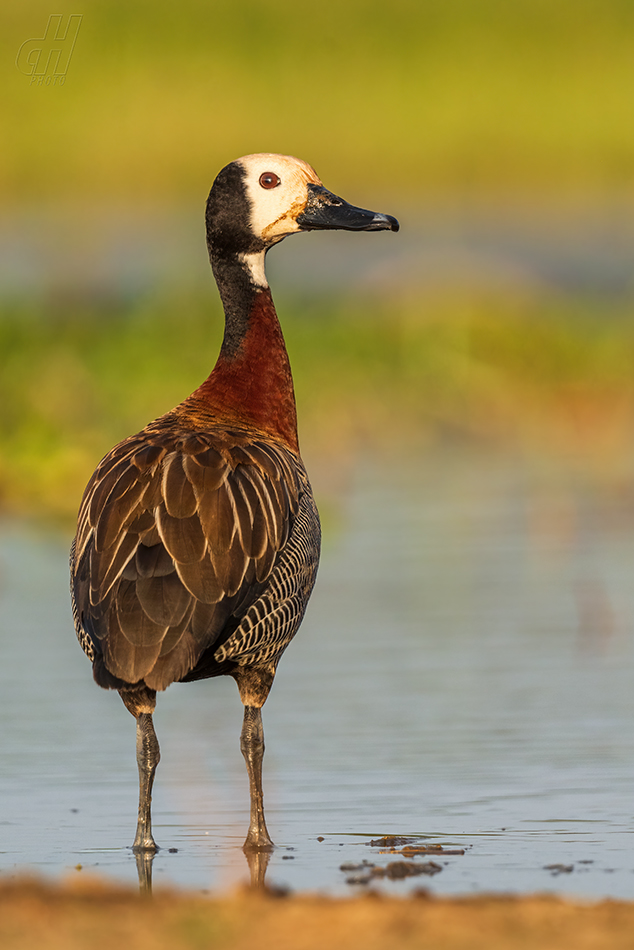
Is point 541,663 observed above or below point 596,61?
below

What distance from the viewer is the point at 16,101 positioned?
29.9 meters

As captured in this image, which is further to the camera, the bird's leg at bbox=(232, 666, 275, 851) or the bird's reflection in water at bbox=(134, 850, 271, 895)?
the bird's leg at bbox=(232, 666, 275, 851)

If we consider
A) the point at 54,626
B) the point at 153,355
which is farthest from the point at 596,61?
the point at 54,626

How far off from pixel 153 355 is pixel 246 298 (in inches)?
329

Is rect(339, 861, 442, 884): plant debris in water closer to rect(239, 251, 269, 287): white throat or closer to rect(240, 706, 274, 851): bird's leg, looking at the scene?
rect(240, 706, 274, 851): bird's leg

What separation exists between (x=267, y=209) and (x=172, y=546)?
1726 mm

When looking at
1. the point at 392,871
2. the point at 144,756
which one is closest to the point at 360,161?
the point at 144,756

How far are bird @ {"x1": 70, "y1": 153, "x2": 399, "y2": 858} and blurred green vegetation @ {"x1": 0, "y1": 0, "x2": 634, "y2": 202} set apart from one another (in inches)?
808

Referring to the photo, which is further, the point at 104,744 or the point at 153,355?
the point at 153,355

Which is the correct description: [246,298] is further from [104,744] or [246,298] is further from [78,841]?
[78,841]

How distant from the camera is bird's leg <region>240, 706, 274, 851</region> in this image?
262 inches

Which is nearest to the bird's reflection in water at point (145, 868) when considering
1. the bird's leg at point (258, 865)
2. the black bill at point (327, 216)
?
the bird's leg at point (258, 865)

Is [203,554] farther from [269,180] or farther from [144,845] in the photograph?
[269,180]

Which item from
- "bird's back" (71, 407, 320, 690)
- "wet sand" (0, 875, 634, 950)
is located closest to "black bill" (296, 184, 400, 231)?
"bird's back" (71, 407, 320, 690)
